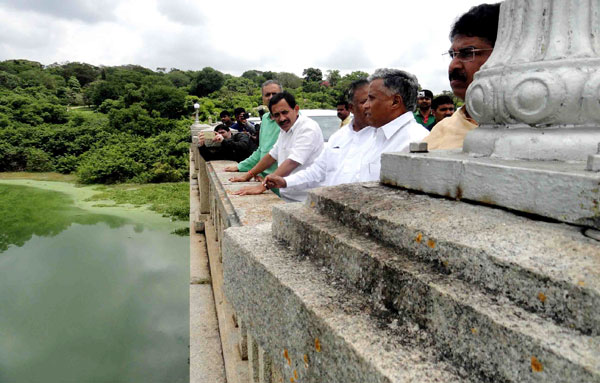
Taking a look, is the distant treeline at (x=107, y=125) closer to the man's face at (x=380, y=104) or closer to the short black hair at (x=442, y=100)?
the short black hair at (x=442, y=100)

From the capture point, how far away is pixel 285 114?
11.0 ft

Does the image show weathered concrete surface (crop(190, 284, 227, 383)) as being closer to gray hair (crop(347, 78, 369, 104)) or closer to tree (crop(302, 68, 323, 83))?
gray hair (crop(347, 78, 369, 104))

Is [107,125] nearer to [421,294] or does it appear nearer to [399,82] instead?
[399,82]

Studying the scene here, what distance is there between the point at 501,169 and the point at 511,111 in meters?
0.22

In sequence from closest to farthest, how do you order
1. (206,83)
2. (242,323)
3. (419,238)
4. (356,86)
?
(419,238) → (242,323) → (356,86) → (206,83)

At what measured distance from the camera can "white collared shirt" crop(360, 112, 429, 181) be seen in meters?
2.54

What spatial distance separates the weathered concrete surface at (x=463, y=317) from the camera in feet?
2.11

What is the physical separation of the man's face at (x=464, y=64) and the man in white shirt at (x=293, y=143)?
1.30 m

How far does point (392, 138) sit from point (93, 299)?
27.8ft

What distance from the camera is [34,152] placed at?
84.2 feet

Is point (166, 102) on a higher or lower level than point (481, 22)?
higher

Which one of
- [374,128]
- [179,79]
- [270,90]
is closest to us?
[374,128]

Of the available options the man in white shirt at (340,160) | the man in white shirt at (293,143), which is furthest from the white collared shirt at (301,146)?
the man in white shirt at (340,160)

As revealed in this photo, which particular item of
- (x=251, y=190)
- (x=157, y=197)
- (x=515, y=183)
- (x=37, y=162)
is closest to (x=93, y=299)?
(x=251, y=190)
